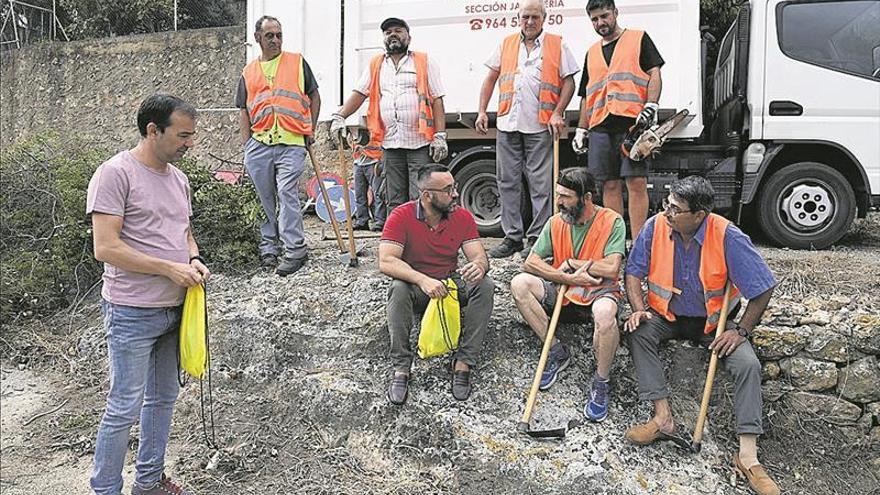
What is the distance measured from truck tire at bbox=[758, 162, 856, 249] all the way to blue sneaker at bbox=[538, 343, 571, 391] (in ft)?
8.97

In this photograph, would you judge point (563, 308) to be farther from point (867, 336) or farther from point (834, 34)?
point (834, 34)

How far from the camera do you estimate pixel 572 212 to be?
4051 millimetres

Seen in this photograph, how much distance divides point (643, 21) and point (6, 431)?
5268mm

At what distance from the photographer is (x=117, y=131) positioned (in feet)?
34.9

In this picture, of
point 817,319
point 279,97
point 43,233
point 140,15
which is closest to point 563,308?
point 817,319

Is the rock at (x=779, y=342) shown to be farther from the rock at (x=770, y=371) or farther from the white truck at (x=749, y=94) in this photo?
the white truck at (x=749, y=94)

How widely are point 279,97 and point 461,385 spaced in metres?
2.45

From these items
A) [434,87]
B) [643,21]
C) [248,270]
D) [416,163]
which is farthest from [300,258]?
[643,21]

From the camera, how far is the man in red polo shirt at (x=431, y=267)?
Answer: 4.06 m

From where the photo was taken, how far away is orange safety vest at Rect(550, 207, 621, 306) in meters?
4.05

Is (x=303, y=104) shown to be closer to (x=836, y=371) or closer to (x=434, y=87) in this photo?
(x=434, y=87)

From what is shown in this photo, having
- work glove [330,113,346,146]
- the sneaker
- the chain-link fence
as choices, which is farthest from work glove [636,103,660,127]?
the chain-link fence

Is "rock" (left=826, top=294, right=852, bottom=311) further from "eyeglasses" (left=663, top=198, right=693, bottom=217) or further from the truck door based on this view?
the truck door

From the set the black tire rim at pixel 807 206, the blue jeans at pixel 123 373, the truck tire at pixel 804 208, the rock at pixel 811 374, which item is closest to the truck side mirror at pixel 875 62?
the truck tire at pixel 804 208
